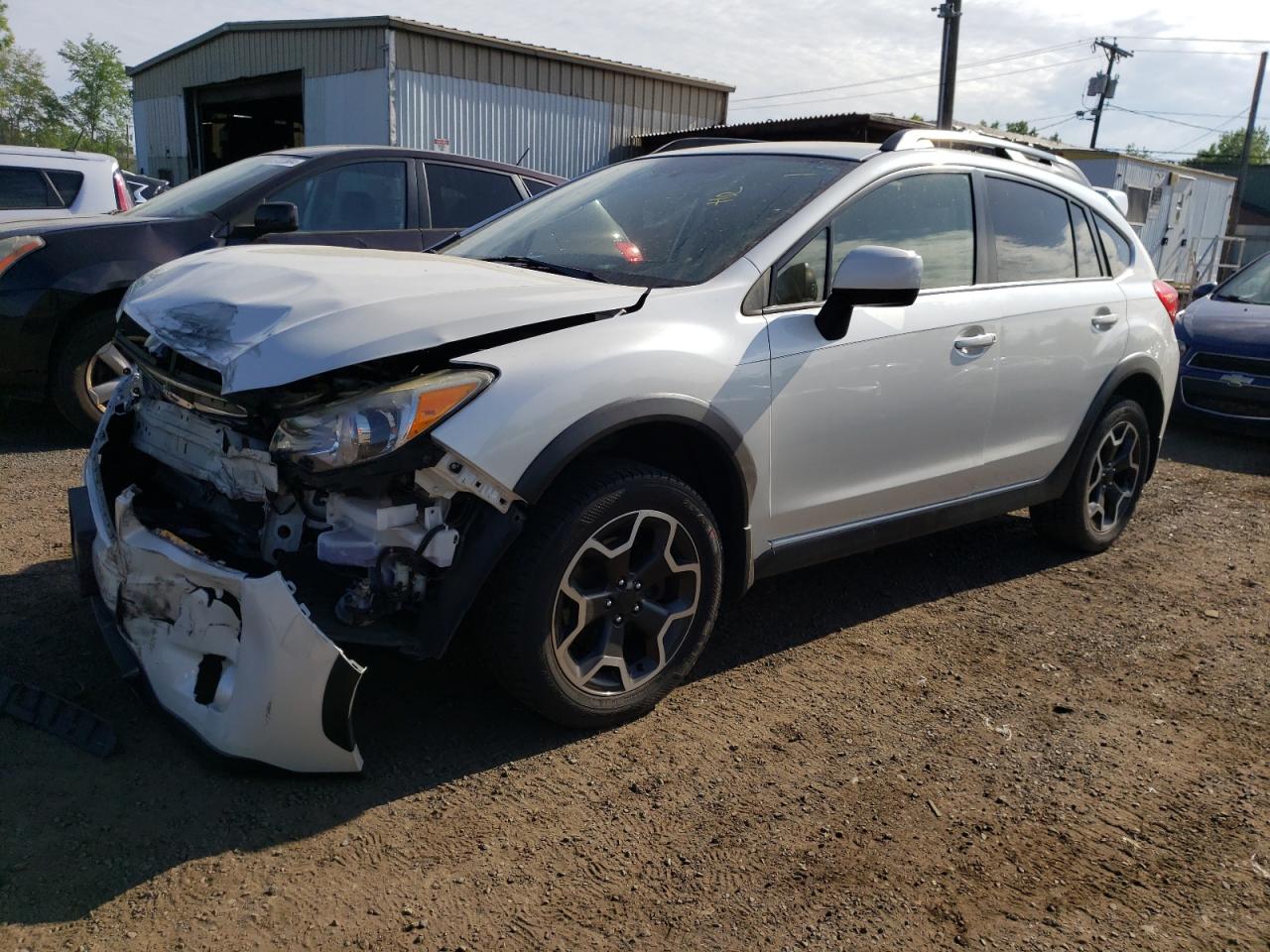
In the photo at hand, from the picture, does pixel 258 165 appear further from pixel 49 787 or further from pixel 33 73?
pixel 33 73

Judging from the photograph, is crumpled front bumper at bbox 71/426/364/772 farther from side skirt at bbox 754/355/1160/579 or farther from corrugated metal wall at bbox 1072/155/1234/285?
corrugated metal wall at bbox 1072/155/1234/285

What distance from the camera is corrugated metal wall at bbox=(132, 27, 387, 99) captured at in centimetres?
1639

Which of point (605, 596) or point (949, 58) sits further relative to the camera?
point (949, 58)

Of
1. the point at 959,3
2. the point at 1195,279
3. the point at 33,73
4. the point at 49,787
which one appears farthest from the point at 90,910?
the point at 33,73

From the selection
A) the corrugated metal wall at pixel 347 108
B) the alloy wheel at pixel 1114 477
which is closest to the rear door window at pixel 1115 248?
the alloy wheel at pixel 1114 477

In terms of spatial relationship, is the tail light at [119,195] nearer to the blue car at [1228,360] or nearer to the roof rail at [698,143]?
the roof rail at [698,143]

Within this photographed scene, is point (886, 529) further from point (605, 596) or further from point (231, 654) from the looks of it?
point (231, 654)

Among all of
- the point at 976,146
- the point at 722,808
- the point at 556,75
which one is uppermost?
the point at 556,75

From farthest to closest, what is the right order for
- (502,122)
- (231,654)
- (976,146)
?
1. (502,122)
2. (976,146)
3. (231,654)

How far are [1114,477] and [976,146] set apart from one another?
184cm

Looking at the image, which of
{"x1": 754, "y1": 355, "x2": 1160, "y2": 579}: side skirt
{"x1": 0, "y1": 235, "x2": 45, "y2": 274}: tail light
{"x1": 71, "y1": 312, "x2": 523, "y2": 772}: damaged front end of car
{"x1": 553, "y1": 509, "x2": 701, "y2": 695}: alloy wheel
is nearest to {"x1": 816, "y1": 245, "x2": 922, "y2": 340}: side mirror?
{"x1": 754, "y1": 355, "x2": 1160, "y2": 579}: side skirt

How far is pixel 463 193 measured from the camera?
684 centimetres

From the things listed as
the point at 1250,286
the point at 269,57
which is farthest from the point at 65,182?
the point at 269,57

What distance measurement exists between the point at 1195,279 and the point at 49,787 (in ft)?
97.2
